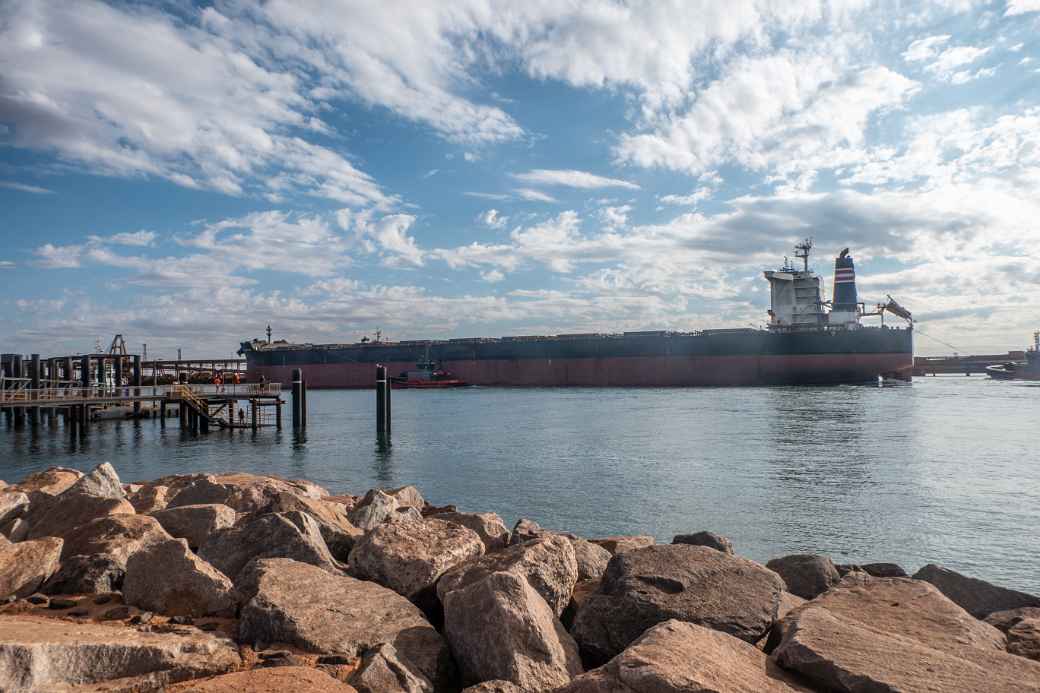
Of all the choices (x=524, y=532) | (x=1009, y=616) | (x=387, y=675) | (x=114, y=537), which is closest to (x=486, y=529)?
(x=524, y=532)

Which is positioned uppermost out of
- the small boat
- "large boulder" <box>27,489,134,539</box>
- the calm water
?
"large boulder" <box>27,489,134,539</box>

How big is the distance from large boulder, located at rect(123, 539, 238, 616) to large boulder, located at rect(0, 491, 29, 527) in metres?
2.98

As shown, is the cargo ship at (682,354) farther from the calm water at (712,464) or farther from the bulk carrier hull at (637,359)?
the calm water at (712,464)

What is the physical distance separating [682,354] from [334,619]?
49.1 metres

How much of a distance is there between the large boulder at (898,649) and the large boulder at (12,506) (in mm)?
6622

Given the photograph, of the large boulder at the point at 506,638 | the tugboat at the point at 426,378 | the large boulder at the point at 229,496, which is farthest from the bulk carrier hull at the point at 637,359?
the large boulder at the point at 506,638

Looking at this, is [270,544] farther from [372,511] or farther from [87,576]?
[372,511]

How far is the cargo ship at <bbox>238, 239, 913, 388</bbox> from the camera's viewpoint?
1929 inches

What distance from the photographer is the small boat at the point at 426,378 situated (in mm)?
58406

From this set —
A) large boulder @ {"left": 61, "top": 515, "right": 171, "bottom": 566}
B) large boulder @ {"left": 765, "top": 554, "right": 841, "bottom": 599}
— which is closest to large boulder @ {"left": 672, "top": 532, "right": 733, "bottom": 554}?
large boulder @ {"left": 765, "top": 554, "right": 841, "bottom": 599}

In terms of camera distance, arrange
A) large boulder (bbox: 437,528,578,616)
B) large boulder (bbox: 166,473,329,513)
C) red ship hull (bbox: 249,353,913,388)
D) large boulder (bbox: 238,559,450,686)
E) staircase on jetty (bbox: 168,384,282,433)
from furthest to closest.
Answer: red ship hull (bbox: 249,353,913,388) → staircase on jetty (bbox: 168,384,282,433) → large boulder (bbox: 166,473,329,513) → large boulder (bbox: 437,528,578,616) → large boulder (bbox: 238,559,450,686)

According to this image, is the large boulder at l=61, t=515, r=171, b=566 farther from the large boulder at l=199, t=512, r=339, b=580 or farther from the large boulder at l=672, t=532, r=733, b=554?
the large boulder at l=672, t=532, r=733, b=554

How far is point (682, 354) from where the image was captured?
50875mm

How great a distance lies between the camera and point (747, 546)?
998 cm
